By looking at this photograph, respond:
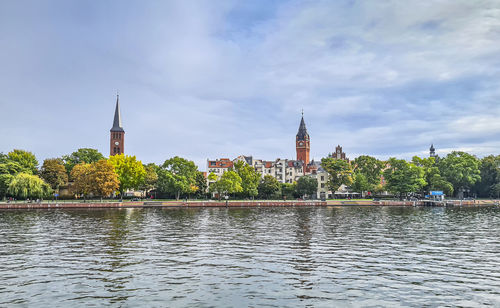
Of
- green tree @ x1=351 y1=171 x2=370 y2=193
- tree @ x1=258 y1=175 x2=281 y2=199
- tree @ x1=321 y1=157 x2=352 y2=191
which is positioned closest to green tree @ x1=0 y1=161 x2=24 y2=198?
tree @ x1=258 y1=175 x2=281 y2=199

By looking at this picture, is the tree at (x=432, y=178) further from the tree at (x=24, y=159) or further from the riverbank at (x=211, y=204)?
the tree at (x=24, y=159)

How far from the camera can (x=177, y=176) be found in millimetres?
109312

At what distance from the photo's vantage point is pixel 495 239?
39562mm

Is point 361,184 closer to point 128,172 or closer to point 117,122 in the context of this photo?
point 128,172

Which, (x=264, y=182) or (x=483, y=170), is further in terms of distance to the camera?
(x=483, y=170)

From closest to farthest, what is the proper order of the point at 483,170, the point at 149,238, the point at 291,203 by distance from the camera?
the point at 149,238
the point at 291,203
the point at 483,170

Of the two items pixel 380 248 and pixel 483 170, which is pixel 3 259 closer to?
pixel 380 248

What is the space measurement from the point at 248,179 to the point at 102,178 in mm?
43848

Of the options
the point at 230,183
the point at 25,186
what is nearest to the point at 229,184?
the point at 230,183

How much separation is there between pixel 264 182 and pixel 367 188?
34188 millimetres

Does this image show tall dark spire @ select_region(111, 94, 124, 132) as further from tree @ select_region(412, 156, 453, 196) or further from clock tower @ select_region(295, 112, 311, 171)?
tree @ select_region(412, 156, 453, 196)

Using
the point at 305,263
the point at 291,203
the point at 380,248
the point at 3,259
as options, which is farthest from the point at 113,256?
the point at 291,203

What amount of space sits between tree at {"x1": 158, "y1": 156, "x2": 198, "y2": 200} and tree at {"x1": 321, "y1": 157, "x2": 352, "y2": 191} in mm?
47241

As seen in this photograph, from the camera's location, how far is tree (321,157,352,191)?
13088 centimetres
